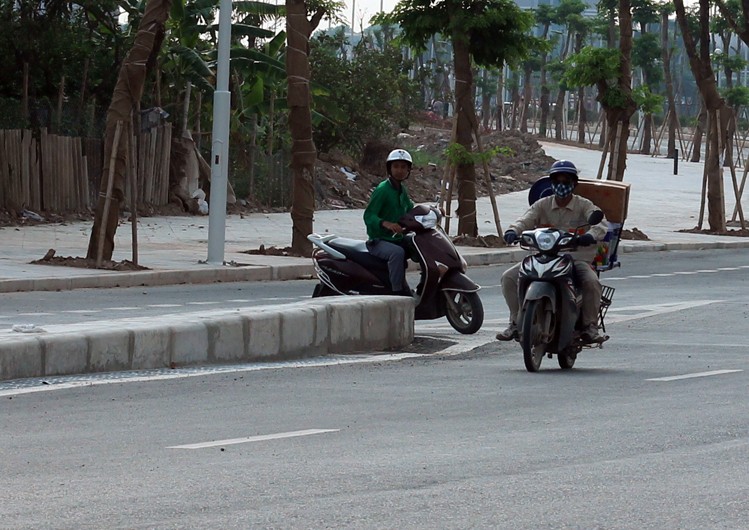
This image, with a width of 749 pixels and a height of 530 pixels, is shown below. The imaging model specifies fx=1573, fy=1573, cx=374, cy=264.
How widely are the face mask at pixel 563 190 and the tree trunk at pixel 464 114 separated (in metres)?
16.6

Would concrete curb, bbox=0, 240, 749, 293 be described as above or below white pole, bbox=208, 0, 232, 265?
below

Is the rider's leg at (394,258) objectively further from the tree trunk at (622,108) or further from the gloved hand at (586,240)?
the tree trunk at (622,108)

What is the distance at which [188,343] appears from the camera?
1184 cm

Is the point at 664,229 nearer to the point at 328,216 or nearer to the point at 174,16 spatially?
the point at 328,216

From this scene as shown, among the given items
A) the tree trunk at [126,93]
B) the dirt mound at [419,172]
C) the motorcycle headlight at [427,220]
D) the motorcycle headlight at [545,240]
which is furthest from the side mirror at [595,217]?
the dirt mound at [419,172]

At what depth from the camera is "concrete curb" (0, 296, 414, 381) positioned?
10.8 meters

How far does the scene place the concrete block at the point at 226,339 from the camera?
39.5 ft

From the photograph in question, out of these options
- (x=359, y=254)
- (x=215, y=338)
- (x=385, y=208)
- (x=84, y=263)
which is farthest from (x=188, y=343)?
(x=84, y=263)

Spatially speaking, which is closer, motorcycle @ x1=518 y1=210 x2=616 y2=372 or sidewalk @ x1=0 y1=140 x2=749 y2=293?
motorcycle @ x1=518 y1=210 x2=616 y2=372

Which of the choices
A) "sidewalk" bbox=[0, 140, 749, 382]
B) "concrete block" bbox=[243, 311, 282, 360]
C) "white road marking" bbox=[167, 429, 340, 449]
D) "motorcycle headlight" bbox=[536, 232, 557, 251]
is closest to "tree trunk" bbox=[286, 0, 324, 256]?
"sidewalk" bbox=[0, 140, 749, 382]

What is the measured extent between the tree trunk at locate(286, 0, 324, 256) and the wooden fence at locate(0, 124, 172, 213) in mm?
7787

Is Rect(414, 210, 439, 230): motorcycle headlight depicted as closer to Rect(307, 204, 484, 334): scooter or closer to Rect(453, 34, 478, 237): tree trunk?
Rect(307, 204, 484, 334): scooter

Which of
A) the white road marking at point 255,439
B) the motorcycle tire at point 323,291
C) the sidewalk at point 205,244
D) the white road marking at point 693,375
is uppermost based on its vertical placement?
the white road marking at point 255,439

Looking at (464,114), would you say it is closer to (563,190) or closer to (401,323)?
(401,323)
